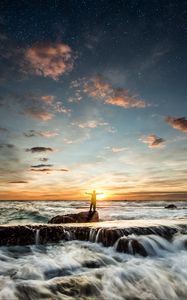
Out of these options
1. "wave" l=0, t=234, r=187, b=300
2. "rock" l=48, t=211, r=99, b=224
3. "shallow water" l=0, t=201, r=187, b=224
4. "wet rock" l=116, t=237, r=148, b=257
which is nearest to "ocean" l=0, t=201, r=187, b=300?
"wave" l=0, t=234, r=187, b=300

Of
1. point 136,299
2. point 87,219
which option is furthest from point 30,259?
point 87,219

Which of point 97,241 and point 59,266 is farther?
point 97,241

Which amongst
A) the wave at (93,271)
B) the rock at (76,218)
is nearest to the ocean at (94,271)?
the wave at (93,271)

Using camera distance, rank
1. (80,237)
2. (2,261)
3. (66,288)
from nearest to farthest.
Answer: (66,288)
(2,261)
(80,237)

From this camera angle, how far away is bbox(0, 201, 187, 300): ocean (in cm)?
656

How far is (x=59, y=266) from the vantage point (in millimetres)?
8641

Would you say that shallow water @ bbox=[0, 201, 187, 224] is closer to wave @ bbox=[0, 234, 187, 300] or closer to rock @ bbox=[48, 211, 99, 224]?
rock @ bbox=[48, 211, 99, 224]

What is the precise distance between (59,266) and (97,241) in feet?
10.1

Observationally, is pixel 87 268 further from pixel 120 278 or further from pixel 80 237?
pixel 80 237

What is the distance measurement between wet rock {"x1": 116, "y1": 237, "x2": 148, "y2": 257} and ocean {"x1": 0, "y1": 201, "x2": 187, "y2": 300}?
12cm

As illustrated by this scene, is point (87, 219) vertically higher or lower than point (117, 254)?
higher

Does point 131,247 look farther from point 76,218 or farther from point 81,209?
point 81,209

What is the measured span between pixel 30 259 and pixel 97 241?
125 inches

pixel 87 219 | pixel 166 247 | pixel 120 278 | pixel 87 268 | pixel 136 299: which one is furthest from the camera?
pixel 87 219
